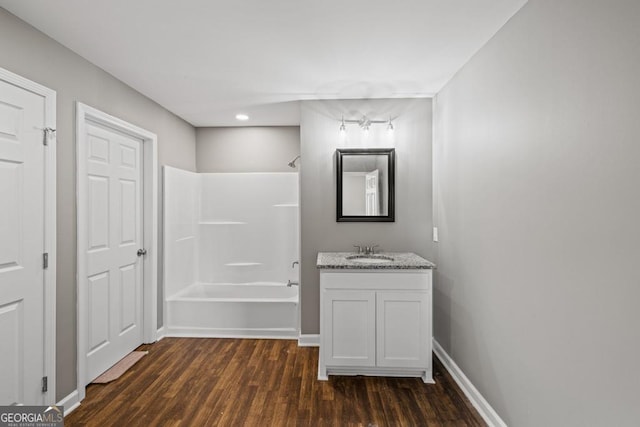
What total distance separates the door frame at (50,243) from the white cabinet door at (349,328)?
178cm

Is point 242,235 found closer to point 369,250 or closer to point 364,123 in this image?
point 369,250

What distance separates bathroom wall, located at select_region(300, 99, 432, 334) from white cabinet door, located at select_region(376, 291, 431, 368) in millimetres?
750

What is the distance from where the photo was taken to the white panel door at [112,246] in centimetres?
251

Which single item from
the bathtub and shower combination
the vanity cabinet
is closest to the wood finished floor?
the vanity cabinet

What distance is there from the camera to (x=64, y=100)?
215 cm

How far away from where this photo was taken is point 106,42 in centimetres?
212

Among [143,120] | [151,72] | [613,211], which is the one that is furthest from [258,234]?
[613,211]

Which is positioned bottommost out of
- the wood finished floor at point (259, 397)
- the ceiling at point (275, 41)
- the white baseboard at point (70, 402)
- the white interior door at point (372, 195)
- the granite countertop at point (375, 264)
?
the wood finished floor at point (259, 397)

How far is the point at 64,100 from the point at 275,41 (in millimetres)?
1432

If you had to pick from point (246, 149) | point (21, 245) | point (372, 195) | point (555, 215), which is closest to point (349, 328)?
point (372, 195)

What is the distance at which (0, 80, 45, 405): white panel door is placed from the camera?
177cm

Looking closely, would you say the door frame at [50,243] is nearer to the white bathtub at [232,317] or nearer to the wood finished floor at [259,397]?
the wood finished floor at [259,397]

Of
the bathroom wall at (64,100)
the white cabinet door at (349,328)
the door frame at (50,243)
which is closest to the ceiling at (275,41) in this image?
the bathroom wall at (64,100)

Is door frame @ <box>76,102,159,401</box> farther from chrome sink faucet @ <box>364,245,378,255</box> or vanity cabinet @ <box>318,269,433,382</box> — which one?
chrome sink faucet @ <box>364,245,378,255</box>
